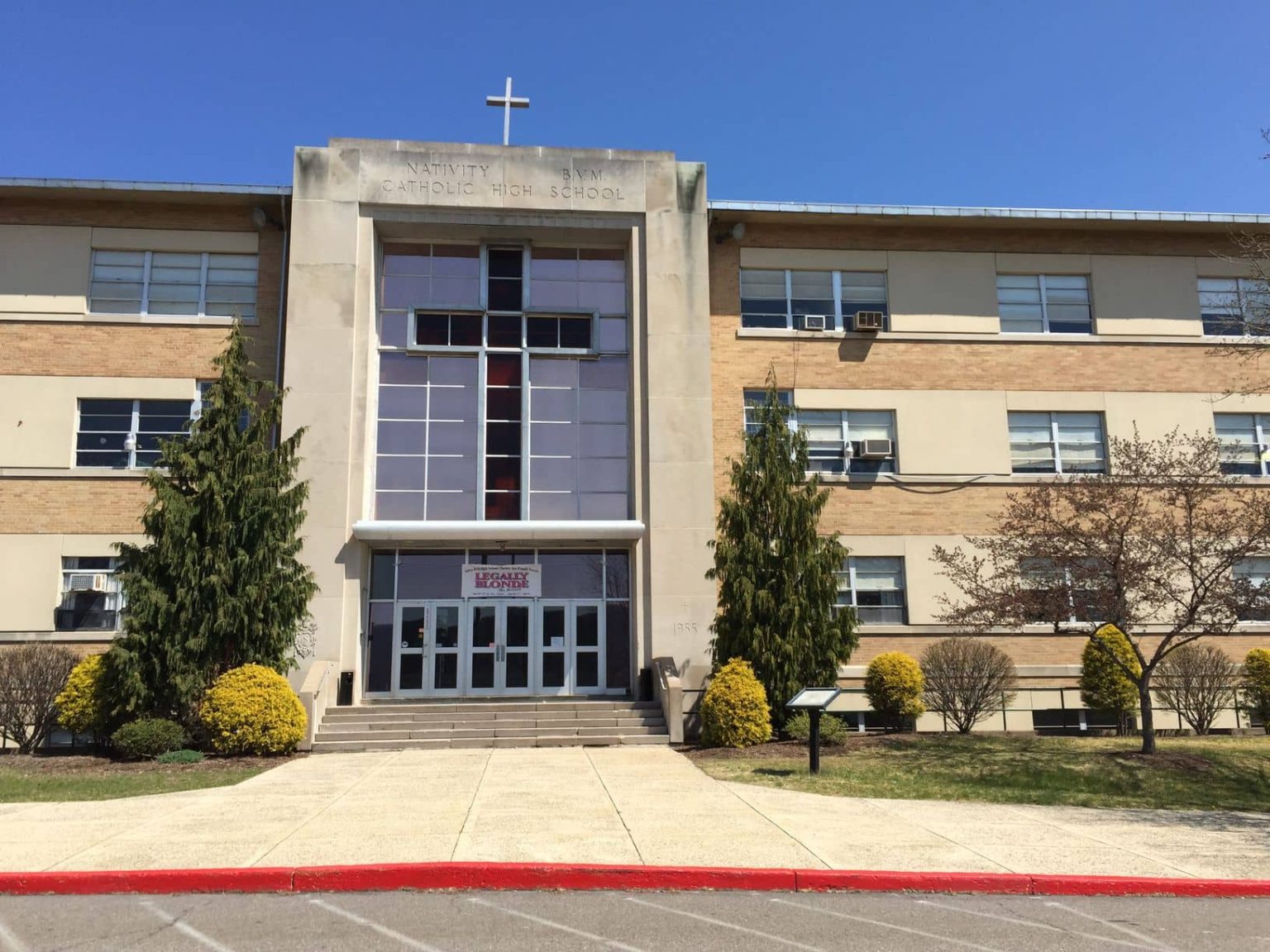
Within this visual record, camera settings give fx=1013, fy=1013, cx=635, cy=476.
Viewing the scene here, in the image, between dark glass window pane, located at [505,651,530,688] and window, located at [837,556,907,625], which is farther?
window, located at [837,556,907,625]

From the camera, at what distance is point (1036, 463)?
24.9 meters

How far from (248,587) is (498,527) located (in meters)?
6.03

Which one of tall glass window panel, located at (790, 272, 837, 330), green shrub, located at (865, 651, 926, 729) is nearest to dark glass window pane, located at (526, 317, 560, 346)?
tall glass window panel, located at (790, 272, 837, 330)

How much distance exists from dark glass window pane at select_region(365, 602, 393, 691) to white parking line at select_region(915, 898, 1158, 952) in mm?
16612

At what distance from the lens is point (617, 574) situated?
930 inches

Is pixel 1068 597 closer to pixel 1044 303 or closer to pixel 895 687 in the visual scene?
pixel 895 687

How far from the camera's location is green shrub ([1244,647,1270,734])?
21594 millimetres

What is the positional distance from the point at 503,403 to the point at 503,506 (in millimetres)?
2502

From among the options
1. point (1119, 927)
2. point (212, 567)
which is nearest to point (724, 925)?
point (1119, 927)

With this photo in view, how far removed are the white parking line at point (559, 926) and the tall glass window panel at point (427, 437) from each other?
15941 mm

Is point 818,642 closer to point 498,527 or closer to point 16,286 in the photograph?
point 498,527

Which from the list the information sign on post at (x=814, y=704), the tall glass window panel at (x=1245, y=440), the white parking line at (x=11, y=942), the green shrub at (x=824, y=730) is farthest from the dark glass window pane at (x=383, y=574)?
the tall glass window panel at (x=1245, y=440)

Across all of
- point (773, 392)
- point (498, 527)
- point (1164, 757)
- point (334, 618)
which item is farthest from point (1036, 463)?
point (334, 618)

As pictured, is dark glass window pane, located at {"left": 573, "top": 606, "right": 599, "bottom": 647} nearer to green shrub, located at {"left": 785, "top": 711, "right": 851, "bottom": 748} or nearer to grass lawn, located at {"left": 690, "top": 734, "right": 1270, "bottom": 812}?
grass lawn, located at {"left": 690, "top": 734, "right": 1270, "bottom": 812}
